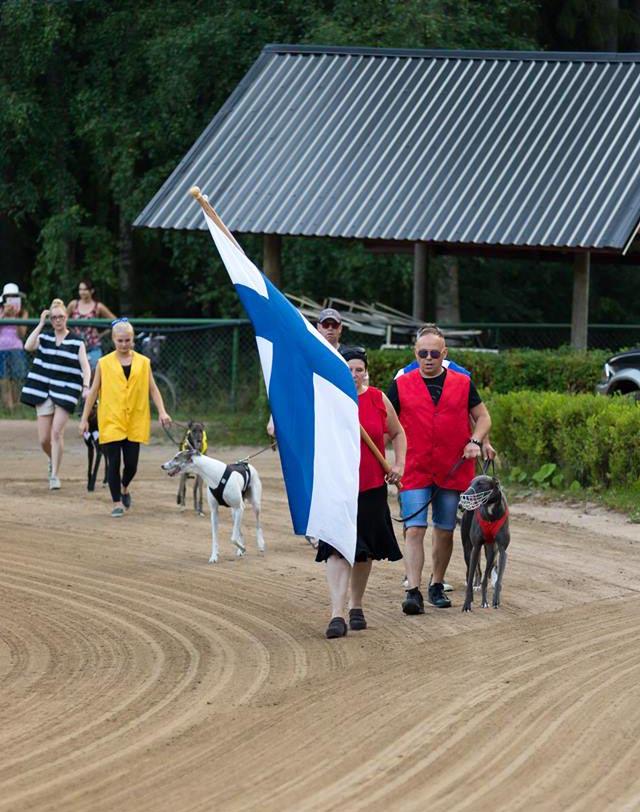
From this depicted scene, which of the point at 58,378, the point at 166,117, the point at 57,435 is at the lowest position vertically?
the point at 57,435

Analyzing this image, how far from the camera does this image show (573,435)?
16562 millimetres

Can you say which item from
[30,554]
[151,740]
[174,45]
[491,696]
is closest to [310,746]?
[151,740]

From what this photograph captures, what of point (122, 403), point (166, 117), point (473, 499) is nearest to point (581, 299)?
point (122, 403)

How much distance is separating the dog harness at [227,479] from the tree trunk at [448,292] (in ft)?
52.0

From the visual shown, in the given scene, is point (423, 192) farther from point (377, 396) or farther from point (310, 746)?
point (310, 746)

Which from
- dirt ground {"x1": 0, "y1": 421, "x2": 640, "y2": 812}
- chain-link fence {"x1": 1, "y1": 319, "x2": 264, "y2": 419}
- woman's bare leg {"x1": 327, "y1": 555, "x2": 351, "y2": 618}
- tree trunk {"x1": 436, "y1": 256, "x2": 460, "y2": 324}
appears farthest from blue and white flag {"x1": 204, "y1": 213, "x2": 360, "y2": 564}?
tree trunk {"x1": 436, "y1": 256, "x2": 460, "y2": 324}

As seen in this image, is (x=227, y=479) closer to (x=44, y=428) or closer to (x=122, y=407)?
(x=122, y=407)

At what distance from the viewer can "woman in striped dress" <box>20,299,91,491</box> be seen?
55.2ft

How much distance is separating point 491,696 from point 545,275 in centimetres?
2412

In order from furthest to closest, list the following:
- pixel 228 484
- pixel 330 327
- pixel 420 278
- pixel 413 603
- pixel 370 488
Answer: pixel 420 278 < pixel 228 484 < pixel 330 327 < pixel 413 603 < pixel 370 488

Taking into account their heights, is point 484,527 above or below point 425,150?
below

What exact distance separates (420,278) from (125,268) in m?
8.39

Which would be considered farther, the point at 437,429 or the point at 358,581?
the point at 437,429

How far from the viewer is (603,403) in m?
16.7
